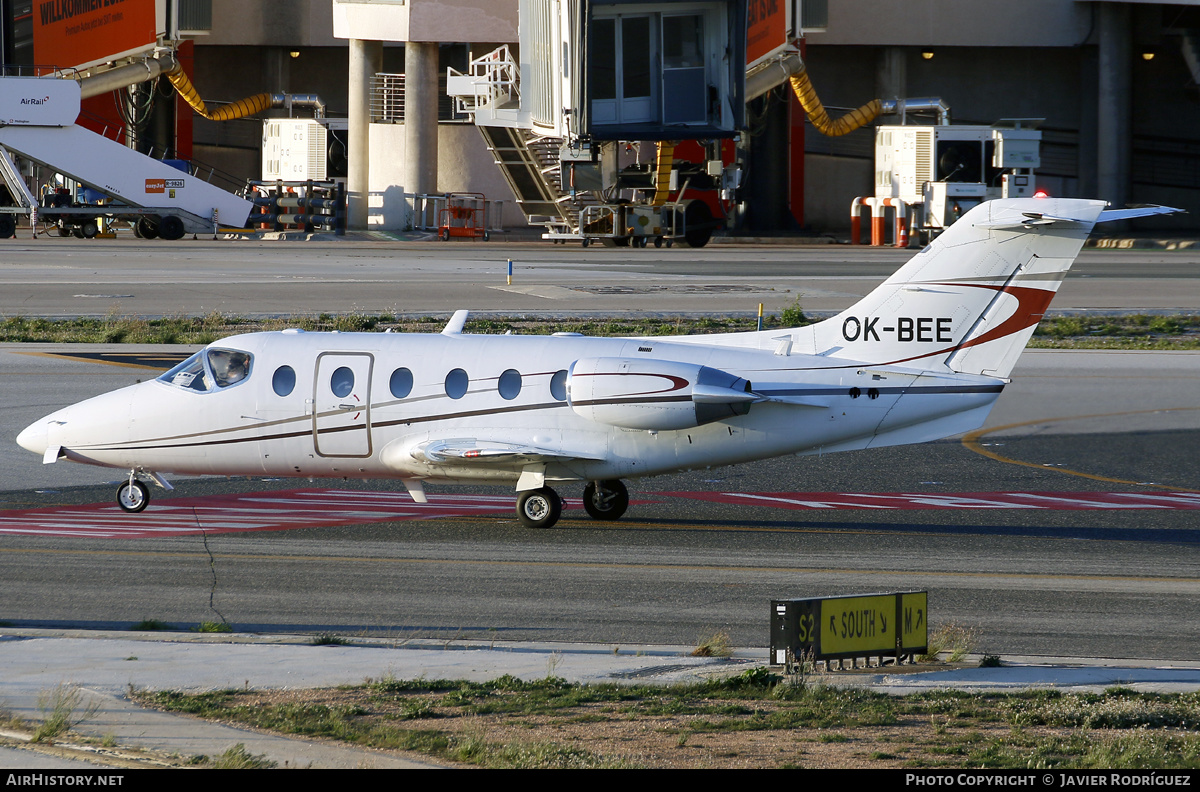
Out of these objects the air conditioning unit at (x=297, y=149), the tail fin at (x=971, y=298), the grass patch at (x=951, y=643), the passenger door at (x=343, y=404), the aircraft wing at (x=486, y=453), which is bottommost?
the grass patch at (x=951, y=643)

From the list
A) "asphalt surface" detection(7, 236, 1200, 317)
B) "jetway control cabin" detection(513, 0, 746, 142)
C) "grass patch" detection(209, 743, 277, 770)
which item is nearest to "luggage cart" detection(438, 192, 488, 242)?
"asphalt surface" detection(7, 236, 1200, 317)

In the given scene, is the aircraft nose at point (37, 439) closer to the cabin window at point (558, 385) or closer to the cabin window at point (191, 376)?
the cabin window at point (191, 376)

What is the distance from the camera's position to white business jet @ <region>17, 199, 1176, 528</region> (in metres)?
16.5

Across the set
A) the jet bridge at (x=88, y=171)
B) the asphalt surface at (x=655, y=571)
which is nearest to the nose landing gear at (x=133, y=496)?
the asphalt surface at (x=655, y=571)

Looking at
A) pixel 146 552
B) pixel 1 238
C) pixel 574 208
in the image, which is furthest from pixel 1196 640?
pixel 1 238

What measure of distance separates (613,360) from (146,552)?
580 cm

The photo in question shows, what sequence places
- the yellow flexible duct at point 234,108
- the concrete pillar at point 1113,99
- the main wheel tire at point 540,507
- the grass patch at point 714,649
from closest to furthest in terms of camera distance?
the grass patch at point 714,649 < the main wheel tire at point 540,507 < the concrete pillar at point 1113,99 < the yellow flexible duct at point 234,108

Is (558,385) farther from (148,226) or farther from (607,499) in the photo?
(148,226)

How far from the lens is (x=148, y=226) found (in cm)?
6156

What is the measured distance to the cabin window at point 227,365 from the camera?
1756 centimetres

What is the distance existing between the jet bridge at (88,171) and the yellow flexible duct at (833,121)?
27.1m

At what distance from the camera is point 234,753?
7.75 metres

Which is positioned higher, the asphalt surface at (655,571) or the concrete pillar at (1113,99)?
the concrete pillar at (1113,99)

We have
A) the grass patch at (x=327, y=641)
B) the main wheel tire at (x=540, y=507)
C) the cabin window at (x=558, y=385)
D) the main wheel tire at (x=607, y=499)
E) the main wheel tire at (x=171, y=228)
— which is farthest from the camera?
the main wheel tire at (x=171, y=228)
